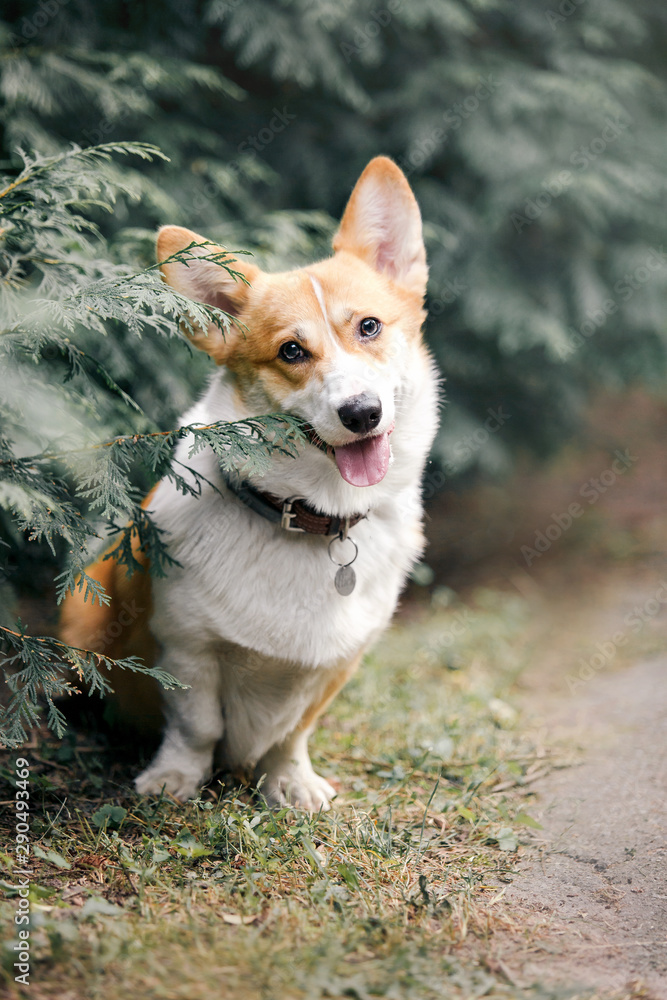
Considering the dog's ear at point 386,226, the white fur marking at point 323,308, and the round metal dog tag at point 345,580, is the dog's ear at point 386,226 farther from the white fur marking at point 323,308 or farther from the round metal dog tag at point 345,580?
the round metal dog tag at point 345,580

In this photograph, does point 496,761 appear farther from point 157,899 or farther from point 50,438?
point 50,438

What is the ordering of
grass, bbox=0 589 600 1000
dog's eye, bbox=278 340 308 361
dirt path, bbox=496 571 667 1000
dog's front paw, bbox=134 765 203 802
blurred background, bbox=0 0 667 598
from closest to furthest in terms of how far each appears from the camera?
grass, bbox=0 589 600 1000
dirt path, bbox=496 571 667 1000
dog's eye, bbox=278 340 308 361
dog's front paw, bbox=134 765 203 802
blurred background, bbox=0 0 667 598

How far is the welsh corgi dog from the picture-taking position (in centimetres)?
221

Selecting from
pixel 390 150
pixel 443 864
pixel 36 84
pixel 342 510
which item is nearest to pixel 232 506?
pixel 342 510

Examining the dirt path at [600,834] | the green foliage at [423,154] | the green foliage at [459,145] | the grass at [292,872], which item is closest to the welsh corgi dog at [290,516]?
the grass at [292,872]

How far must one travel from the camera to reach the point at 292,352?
225cm

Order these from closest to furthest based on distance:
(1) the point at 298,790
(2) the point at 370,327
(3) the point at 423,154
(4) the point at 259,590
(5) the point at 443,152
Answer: (4) the point at 259,590 → (2) the point at 370,327 → (1) the point at 298,790 → (3) the point at 423,154 → (5) the point at 443,152

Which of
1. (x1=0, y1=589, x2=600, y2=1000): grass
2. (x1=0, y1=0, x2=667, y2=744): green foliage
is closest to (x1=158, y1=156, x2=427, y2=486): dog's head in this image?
(x1=0, y1=0, x2=667, y2=744): green foliage

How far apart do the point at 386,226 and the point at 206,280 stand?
0.64 meters

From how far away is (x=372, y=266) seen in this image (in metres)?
2.59

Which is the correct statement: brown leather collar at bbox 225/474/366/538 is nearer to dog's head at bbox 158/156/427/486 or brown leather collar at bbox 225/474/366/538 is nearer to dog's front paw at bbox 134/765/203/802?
dog's head at bbox 158/156/427/486

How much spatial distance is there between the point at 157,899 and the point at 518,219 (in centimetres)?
390

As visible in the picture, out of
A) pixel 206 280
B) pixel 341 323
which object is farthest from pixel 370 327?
pixel 206 280

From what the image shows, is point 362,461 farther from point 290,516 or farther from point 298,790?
point 298,790
